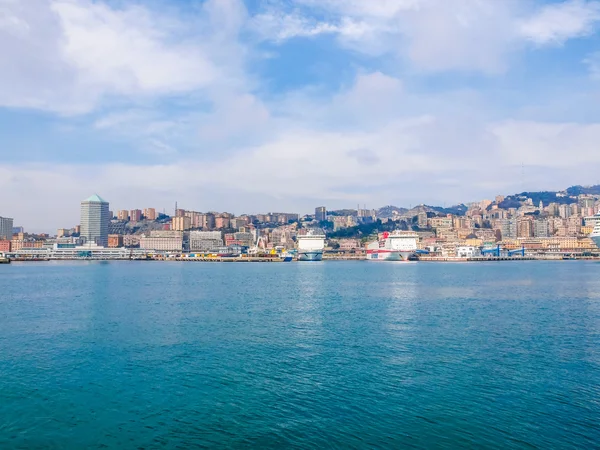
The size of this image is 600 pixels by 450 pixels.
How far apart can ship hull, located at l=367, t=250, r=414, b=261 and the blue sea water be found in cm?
6462

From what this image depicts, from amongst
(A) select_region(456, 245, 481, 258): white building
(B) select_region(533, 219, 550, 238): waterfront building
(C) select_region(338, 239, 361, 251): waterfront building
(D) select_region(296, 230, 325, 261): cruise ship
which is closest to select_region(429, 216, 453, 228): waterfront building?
(B) select_region(533, 219, 550, 238): waterfront building

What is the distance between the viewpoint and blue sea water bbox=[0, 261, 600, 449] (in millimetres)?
7805

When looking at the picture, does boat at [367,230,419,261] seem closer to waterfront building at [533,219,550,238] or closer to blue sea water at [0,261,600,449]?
waterfront building at [533,219,550,238]

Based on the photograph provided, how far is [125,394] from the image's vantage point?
9.62m

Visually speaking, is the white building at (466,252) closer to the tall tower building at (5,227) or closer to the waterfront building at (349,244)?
the waterfront building at (349,244)

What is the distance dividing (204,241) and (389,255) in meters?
53.3

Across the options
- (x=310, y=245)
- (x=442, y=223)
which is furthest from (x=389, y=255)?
(x=442, y=223)

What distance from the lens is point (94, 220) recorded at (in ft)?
463

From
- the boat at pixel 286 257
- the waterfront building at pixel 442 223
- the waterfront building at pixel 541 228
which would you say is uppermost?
the waterfront building at pixel 442 223

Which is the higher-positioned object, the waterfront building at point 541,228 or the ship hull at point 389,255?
the waterfront building at point 541,228

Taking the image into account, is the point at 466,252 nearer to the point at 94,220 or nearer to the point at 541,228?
the point at 541,228

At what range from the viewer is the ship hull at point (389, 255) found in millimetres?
84188

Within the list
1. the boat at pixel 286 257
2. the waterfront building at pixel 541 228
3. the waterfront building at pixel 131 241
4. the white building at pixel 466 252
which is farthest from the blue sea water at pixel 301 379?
the waterfront building at pixel 541 228

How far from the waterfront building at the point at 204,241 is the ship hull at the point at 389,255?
1726 inches
